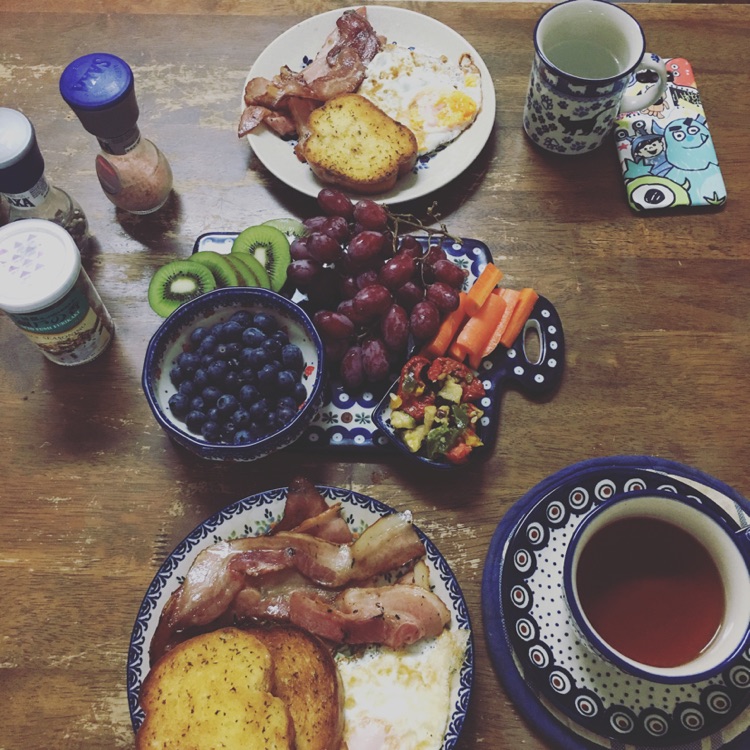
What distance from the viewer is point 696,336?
1.43m

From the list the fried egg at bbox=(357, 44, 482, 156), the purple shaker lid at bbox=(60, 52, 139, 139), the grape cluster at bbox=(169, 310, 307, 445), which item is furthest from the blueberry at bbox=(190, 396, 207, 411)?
the fried egg at bbox=(357, 44, 482, 156)

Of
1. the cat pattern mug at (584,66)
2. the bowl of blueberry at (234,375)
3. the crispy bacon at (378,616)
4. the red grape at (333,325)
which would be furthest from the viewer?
the cat pattern mug at (584,66)

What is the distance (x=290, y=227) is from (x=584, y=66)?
698mm

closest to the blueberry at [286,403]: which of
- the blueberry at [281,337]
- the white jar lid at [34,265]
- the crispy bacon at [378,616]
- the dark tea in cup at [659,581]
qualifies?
the blueberry at [281,337]

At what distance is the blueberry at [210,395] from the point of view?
1234mm

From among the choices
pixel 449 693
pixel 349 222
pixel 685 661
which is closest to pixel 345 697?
pixel 449 693

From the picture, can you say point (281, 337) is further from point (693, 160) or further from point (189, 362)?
point (693, 160)

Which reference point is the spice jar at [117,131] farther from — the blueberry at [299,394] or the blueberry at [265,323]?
the blueberry at [299,394]

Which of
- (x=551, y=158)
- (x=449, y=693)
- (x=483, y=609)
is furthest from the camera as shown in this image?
(x=551, y=158)

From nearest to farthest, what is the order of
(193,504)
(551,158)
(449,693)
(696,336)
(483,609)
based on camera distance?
(449,693), (483,609), (193,504), (696,336), (551,158)

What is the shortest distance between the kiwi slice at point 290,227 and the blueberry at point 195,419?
0.43 meters

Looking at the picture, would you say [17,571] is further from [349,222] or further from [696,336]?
[696,336]

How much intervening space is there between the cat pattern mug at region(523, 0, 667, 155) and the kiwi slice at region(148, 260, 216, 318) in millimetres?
773

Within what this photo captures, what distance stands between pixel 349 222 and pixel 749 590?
92 cm
